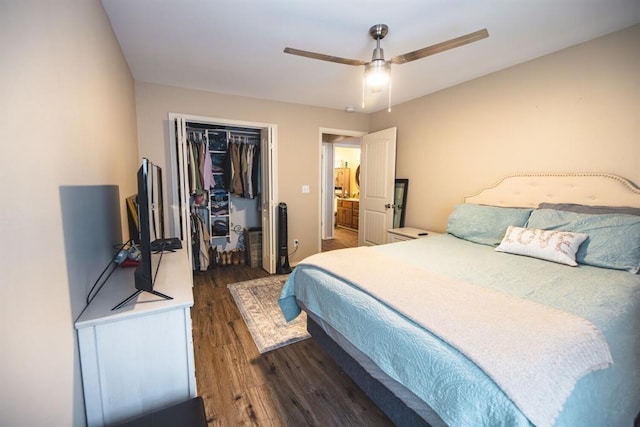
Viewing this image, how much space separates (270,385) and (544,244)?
212cm

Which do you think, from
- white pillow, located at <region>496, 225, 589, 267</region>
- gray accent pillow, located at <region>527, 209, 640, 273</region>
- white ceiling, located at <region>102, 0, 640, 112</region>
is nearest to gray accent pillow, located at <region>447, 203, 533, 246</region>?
white pillow, located at <region>496, 225, 589, 267</region>

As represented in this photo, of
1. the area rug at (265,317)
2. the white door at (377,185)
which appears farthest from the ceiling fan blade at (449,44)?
the area rug at (265,317)

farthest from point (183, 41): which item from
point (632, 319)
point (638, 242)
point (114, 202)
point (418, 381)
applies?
point (638, 242)

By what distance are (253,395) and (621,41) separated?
3.54 metres

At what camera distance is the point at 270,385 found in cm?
168

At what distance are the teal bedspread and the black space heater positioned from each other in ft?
5.69

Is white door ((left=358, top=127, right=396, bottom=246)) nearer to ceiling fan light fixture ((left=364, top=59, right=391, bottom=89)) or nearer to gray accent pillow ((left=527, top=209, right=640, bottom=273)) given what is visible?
ceiling fan light fixture ((left=364, top=59, right=391, bottom=89))

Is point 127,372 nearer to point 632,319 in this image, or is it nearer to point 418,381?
point 418,381

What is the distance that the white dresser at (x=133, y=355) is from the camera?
1.07 meters

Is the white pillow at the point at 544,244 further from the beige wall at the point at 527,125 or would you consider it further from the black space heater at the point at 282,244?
the black space heater at the point at 282,244

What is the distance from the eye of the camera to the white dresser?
1.07 meters

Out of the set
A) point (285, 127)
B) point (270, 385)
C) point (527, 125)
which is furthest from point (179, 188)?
point (527, 125)

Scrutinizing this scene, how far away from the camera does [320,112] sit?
3.94m

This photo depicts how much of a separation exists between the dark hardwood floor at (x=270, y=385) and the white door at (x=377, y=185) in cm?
214
